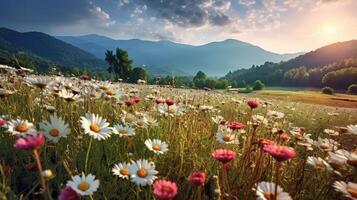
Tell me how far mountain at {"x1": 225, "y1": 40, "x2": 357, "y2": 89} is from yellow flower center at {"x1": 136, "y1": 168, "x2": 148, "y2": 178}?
101 meters

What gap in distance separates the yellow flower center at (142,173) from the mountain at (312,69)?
101 metres

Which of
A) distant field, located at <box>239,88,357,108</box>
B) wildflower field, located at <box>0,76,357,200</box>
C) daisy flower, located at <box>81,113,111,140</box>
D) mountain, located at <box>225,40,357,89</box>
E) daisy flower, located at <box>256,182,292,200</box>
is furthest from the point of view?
mountain, located at <box>225,40,357,89</box>

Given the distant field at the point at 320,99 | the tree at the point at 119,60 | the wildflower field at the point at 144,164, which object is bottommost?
the distant field at the point at 320,99

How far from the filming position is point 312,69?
139375 mm

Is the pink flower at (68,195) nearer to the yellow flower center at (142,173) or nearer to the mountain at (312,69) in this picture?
the yellow flower center at (142,173)

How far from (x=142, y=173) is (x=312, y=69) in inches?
6042

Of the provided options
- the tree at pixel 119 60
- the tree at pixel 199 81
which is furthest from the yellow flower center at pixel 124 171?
the tree at pixel 119 60

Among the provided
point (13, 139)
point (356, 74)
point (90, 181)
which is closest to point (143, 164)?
point (90, 181)

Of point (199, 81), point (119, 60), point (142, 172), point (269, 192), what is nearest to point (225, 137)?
point (269, 192)

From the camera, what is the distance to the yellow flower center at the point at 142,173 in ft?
6.16

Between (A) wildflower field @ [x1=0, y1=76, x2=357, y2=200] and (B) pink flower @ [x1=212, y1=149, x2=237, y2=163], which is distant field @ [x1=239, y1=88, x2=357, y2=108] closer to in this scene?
(A) wildflower field @ [x1=0, y1=76, x2=357, y2=200]

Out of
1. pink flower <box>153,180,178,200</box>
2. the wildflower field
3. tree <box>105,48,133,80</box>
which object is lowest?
the wildflower field

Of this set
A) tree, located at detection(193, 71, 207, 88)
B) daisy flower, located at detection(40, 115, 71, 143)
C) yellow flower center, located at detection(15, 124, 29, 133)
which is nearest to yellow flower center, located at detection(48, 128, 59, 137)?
daisy flower, located at detection(40, 115, 71, 143)

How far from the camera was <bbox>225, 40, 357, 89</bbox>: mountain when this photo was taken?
367 ft
